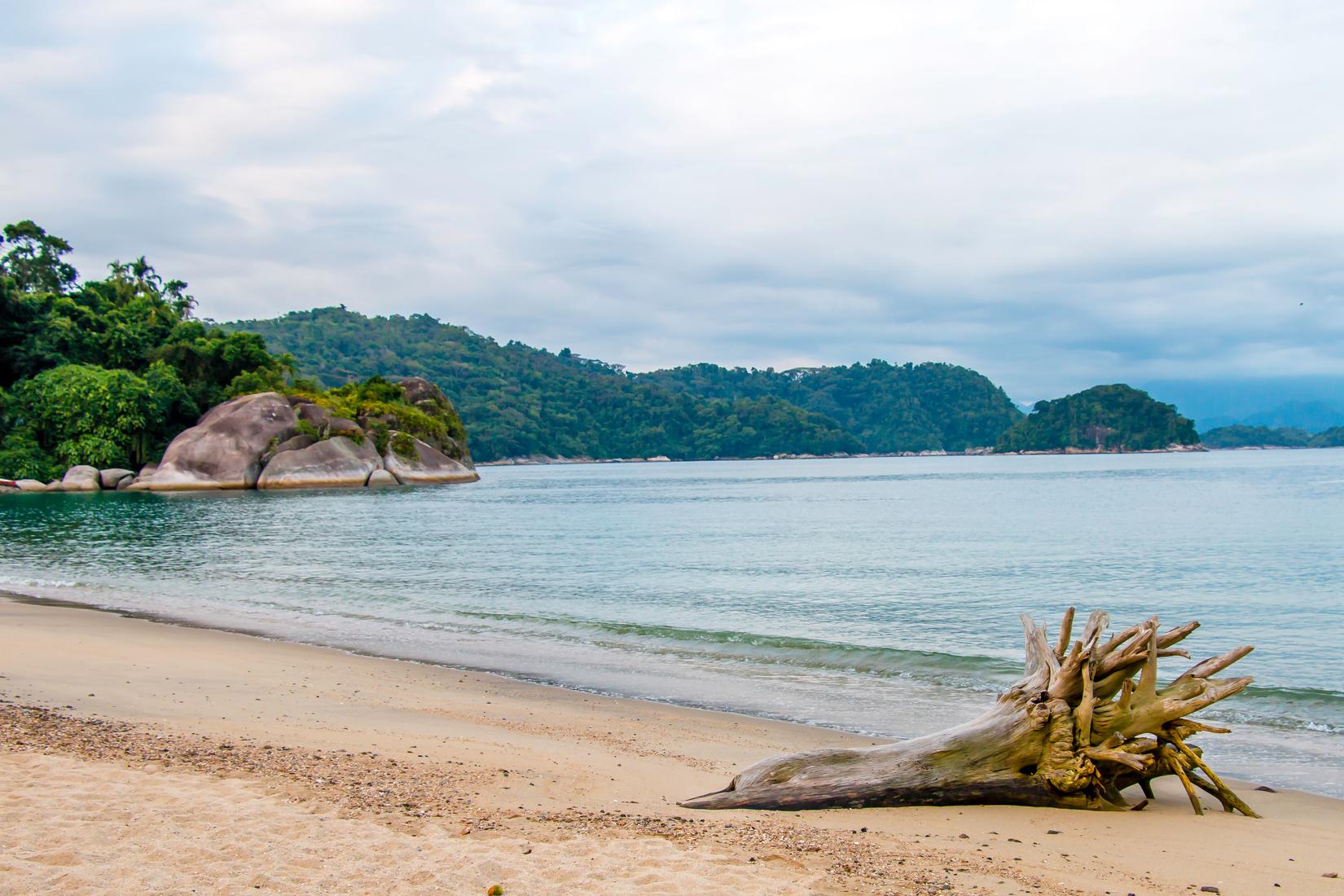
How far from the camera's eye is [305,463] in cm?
6769

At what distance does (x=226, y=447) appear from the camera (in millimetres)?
65562

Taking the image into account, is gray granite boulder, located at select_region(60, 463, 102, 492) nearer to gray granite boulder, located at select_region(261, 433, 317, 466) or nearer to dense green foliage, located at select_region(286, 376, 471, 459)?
gray granite boulder, located at select_region(261, 433, 317, 466)

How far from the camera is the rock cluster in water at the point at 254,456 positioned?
6462cm

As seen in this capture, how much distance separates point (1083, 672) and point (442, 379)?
18158 cm

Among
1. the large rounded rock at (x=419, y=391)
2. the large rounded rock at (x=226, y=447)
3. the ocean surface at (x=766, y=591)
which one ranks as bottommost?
→ the ocean surface at (x=766, y=591)

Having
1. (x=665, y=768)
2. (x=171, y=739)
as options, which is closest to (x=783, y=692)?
(x=665, y=768)

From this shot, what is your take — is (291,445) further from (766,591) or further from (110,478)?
(766,591)

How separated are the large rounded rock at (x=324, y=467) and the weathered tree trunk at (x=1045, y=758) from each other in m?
66.2

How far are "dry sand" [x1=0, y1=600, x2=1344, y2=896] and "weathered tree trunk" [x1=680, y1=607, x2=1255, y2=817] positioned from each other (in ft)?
0.61

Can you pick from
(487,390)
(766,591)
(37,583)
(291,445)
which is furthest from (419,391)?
(487,390)

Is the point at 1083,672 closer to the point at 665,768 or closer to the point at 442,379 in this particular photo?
the point at 665,768

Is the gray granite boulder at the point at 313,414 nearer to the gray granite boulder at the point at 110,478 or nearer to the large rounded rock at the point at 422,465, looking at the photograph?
the large rounded rock at the point at 422,465

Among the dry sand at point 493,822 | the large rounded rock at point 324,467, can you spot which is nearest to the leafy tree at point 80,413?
the large rounded rock at point 324,467

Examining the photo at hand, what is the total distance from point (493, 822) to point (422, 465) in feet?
258
